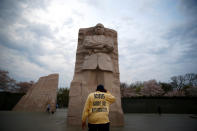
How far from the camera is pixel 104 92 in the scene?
2.76 m

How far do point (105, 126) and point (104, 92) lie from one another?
68 centimetres

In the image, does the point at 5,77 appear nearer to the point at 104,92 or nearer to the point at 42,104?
the point at 42,104

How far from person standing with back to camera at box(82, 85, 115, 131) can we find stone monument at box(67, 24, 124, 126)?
3205 millimetres

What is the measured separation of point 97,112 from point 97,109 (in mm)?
57

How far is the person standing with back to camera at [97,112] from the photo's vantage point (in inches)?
95.2

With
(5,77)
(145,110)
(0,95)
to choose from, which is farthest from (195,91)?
(5,77)

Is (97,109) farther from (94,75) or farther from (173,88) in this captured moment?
(173,88)

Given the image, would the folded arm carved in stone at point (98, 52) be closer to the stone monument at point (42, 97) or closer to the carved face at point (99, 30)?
the carved face at point (99, 30)

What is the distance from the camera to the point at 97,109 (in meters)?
A: 2.52

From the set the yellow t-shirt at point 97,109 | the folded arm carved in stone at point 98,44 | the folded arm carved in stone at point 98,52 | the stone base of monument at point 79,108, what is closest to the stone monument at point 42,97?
the stone base of monument at point 79,108

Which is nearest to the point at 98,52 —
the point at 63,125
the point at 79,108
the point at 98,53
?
the point at 98,53

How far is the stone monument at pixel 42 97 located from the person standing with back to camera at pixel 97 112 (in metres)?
13.5

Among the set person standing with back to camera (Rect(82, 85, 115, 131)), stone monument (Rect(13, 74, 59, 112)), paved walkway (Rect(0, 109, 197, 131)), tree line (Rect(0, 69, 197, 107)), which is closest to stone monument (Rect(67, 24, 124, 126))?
paved walkway (Rect(0, 109, 197, 131))

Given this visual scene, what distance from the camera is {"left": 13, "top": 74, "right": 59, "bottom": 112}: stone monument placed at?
15227 mm
